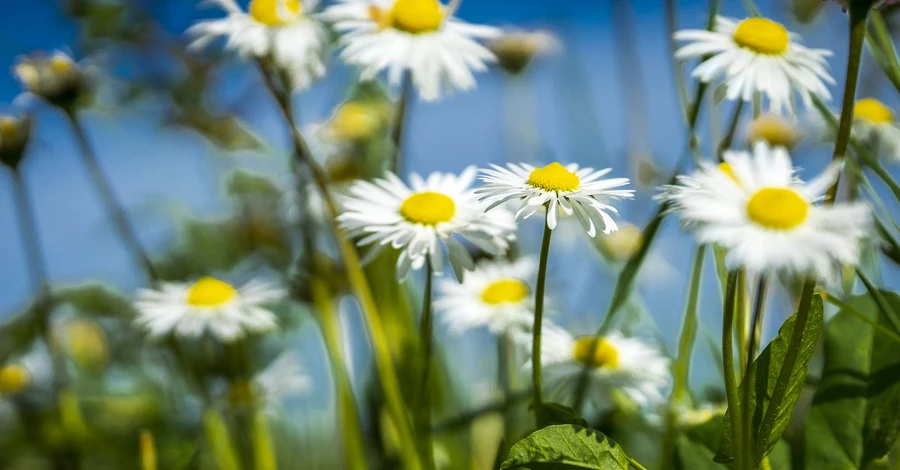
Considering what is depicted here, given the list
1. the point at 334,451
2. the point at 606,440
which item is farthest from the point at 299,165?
the point at 334,451

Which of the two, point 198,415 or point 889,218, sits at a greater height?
point 889,218

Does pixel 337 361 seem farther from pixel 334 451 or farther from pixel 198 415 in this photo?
pixel 334 451

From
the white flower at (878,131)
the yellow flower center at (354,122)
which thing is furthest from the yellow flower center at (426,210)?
the yellow flower center at (354,122)

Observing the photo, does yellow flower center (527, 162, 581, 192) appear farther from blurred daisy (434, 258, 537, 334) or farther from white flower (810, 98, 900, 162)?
white flower (810, 98, 900, 162)

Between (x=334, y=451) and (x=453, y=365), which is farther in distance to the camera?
(x=334, y=451)

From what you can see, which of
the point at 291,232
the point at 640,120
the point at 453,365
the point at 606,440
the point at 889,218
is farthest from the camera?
the point at 291,232

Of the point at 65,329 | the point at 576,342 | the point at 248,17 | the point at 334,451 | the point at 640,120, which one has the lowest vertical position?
the point at 334,451

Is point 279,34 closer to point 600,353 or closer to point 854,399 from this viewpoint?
point 600,353
